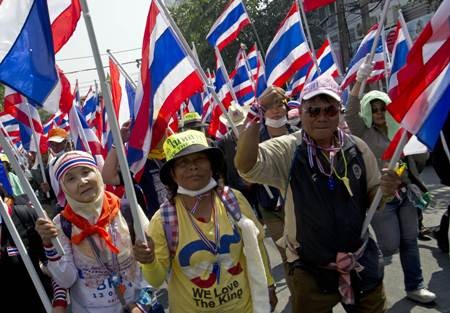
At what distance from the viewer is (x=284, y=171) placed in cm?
277

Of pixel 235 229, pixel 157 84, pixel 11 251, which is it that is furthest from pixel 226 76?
Answer: pixel 235 229

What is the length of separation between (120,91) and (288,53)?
2.36 m

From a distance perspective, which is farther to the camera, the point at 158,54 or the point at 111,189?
the point at 111,189

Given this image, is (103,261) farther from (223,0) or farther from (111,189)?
(223,0)

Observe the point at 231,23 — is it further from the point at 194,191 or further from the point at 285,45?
the point at 194,191

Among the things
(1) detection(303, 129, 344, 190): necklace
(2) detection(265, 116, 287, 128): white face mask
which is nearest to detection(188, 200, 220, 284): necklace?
(1) detection(303, 129, 344, 190): necklace

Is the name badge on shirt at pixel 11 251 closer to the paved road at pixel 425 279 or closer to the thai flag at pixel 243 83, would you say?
the paved road at pixel 425 279

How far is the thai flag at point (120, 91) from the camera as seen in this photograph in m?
4.95

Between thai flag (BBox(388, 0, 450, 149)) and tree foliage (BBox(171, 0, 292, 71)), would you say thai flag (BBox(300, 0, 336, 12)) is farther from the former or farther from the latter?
tree foliage (BBox(171, 0, 292, 71))

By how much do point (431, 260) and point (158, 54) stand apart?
136 inches

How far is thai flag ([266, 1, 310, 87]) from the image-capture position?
623 centimetres

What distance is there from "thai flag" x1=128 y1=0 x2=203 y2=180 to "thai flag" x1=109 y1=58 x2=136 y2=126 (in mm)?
1163

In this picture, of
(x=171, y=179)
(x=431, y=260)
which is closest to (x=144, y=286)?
(x=171, y=179)

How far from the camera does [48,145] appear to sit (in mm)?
6961
